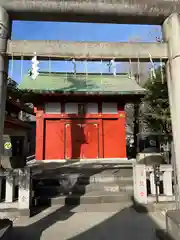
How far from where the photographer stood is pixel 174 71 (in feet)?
12.9

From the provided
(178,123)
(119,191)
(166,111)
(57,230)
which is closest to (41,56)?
(178,123)

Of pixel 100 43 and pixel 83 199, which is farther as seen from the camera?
pixel 83 199

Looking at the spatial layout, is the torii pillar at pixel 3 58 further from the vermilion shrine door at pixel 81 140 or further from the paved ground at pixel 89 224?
the vermilion shrine door at pixel 81 140

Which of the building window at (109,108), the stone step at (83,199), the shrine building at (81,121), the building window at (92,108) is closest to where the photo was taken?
the stone step at (83,199)

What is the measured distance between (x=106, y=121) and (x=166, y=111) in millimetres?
4696

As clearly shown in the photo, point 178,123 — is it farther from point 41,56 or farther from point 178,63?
point 41,56

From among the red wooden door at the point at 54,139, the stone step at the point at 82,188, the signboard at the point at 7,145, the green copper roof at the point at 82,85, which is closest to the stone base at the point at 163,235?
the stone step at the point at 82,188

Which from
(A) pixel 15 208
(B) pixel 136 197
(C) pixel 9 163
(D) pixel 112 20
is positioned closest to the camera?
(D) pixel 112 20

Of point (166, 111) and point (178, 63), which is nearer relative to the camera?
point (178, 63)

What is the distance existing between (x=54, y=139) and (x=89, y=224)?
31.0 feet

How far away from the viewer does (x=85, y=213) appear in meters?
5.89

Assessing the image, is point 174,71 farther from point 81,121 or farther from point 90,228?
point 81,121

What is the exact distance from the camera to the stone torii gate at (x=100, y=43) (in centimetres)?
390

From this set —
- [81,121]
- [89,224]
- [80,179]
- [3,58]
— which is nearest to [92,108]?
[81,121]
